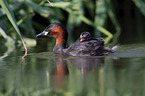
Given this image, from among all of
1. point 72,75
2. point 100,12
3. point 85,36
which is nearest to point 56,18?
point 100,12

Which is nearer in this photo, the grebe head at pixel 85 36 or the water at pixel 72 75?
the water at pixel 72 75

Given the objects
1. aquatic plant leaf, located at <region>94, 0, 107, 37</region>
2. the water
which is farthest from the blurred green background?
the water

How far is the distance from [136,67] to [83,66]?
644 millimetres

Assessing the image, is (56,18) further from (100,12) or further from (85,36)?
(85,36)

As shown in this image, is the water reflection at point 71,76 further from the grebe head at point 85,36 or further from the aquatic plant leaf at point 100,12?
the aquatic plant leaf at point 100,12

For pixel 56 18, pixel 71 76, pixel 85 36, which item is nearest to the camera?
pixel 71 76

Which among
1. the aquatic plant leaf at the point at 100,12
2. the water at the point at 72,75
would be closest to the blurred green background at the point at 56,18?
the aquatic plant leaf at the point at 100,12

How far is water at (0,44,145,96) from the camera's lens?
297 centimetres

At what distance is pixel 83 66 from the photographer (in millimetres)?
4098

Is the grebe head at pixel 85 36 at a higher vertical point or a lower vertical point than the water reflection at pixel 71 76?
higher

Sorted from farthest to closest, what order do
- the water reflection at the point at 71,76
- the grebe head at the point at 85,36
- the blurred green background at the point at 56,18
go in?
the blurred green background at the point at 56,18 → the grebe head at the point at 85,36 → the water reflection at the point at 71,76

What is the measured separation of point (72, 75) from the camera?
11.9 feet

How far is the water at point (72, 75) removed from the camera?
297 cm

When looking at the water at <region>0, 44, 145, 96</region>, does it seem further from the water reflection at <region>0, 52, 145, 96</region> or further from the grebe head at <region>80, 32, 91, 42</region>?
the grebe head at <region>80, 32, 91, 42</region>
